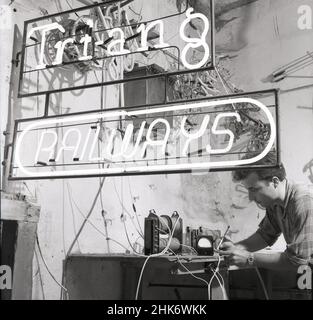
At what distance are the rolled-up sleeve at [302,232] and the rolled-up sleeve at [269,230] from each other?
0.60 m

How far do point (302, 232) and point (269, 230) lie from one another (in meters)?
0.92

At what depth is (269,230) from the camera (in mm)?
Result: 5645

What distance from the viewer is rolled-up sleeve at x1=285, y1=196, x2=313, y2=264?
15.3ft

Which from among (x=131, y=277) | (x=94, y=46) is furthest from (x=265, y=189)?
(x=94, y=46)

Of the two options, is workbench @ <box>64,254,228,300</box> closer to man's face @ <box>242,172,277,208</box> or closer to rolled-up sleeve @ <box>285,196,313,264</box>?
rolled-up sleeve @ <box>285,196,313,264</box>

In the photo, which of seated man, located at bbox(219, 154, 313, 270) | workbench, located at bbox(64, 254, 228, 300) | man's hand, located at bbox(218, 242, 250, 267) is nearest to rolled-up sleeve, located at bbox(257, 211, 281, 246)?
seated man, located at bbox(219, 154, 313, 270)

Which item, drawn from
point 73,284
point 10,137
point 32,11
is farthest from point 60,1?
point 73,284

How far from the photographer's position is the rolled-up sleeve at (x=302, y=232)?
15.3ft

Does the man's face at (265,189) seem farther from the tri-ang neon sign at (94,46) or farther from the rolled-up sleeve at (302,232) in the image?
the tri-ang neon sign at (94,46)

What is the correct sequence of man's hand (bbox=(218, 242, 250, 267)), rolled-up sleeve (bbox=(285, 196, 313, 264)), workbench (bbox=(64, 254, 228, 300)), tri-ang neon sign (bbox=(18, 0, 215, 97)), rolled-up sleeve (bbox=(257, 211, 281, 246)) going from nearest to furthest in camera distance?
tri-ang neon sign (bbox=(18, 0, 215, 97))
workbench (bbox=(64, 254, 228, 300))
man's hand (bbox=(218, 242, 250, 267))
rolled-up sleeve (bbox=(285, 196, 313, 264))
rolled-up sleeve (bbox=(257, 211, 281, 246))

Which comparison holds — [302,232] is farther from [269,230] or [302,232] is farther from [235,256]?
[235,256]

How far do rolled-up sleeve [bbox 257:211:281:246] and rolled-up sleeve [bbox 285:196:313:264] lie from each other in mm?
596

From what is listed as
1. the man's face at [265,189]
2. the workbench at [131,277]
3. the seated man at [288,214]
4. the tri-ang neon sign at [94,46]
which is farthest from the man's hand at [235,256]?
the tri-ang neon sign at [94,46]
